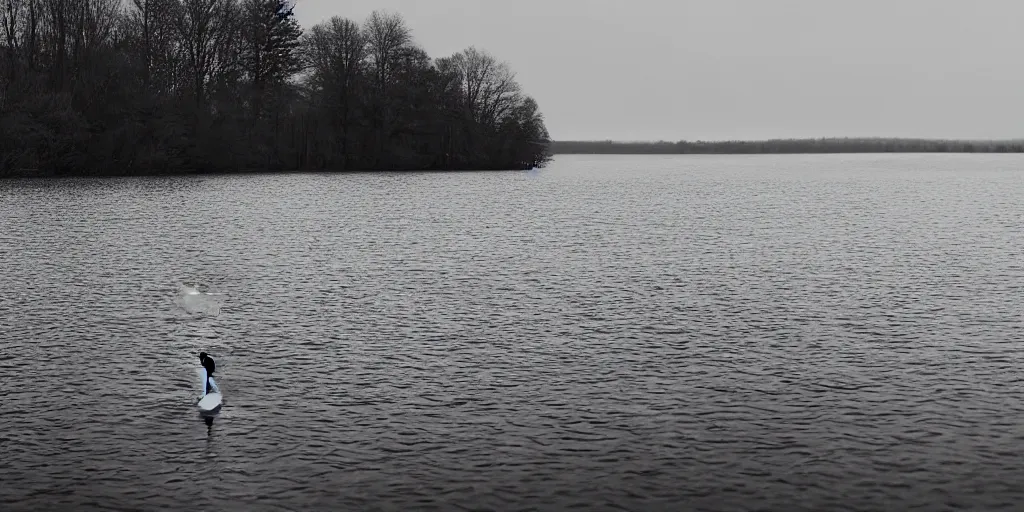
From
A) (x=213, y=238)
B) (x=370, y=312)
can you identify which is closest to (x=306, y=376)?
(x=370, y=312)

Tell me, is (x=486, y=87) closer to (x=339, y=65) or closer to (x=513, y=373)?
(x=339, y=65)

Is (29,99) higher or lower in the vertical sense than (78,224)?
higher

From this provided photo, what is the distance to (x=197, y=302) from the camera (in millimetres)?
28797

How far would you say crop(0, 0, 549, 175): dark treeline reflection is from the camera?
99.5m

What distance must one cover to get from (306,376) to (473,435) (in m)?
5.34

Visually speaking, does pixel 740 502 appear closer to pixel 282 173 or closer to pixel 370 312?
pixel 370 312

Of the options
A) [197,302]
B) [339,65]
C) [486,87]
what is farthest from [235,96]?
[197,302]

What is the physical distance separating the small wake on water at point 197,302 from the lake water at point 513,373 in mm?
175

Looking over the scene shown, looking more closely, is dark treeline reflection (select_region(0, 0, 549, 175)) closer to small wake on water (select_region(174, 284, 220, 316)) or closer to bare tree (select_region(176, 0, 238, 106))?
bare tree (select_region(176, 0, 238, 106))

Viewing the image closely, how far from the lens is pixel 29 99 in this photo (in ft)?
307

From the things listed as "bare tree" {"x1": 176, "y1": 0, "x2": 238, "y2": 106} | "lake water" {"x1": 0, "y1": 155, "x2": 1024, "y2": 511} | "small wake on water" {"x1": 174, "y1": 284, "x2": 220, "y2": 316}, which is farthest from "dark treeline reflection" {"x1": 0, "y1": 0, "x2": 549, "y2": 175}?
"small wake on water" {"x1": 174, "y1": 284, "x2": 220, "y2": 316}

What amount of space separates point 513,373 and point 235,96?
344 feet

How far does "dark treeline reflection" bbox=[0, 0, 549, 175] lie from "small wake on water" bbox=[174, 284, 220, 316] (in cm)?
7177

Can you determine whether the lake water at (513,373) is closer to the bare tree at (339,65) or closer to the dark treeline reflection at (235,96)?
the dark treeline reflection at (235,96)
